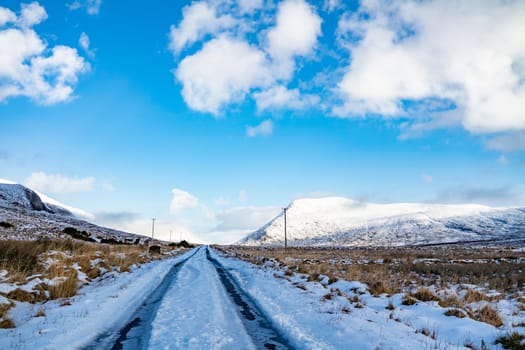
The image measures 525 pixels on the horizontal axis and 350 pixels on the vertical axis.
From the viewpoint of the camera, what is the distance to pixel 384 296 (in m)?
11.2

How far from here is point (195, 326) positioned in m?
7.28

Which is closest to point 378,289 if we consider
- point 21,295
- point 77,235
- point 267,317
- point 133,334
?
point 267,317

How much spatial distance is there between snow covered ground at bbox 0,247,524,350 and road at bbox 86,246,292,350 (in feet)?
0.07

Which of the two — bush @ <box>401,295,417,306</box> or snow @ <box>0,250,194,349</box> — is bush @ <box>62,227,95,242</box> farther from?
bush @ <box>401,295,417,306</box>

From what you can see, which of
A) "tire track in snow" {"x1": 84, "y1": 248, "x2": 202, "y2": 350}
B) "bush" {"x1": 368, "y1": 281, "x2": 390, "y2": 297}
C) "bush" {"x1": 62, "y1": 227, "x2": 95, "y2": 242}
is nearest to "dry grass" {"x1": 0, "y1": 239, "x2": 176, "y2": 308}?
"tire track in snow" {"x1": 84, "y1": 248, "x2": 202, "y2": 350}

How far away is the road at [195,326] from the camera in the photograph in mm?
6181

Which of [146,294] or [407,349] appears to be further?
[146,294]

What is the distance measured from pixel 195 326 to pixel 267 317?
6.41ft

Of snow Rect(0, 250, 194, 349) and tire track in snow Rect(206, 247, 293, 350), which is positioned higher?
snow Rect(0, 250, 194, 349)

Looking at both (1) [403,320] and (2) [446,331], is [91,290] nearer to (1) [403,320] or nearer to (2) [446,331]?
(1) [403,320]

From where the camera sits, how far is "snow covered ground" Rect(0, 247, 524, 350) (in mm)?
6281

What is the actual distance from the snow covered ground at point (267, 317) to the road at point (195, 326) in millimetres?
21

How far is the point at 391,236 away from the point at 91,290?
165 m

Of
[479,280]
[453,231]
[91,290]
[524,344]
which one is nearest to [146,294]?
[91,290]
